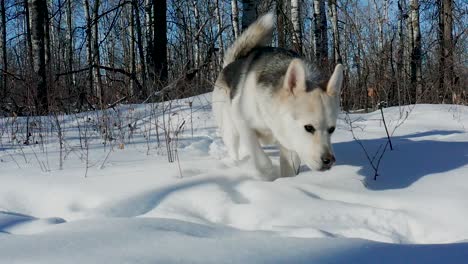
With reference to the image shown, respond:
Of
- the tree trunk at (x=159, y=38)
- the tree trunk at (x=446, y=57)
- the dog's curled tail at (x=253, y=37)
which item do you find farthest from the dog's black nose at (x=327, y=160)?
the tree trunk at (x=159, y=38)

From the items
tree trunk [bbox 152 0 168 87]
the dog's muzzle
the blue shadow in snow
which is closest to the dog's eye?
the dog's muzzle

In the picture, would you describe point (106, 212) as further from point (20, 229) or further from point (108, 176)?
point (108, 176)

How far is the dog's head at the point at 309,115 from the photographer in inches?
110

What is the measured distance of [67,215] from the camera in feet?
7.55

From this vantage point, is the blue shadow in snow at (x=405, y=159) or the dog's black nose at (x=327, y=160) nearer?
the dog's black nose at (x=327, y=160)

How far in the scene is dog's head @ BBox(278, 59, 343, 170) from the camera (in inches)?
110

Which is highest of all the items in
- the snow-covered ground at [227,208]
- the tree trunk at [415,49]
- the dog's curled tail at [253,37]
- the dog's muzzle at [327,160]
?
the tree trunk at [415,49]

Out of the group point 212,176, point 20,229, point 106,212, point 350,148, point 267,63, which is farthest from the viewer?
point 350,148

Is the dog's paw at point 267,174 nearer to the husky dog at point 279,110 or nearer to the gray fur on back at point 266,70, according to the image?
the husky dog at point 279,110

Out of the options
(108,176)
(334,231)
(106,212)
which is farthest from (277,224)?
(108,176)

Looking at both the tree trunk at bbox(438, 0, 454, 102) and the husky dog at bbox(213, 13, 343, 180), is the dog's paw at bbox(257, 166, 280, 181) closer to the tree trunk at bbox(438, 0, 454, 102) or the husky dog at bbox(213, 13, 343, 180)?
the husky dog at bbox(213, 13, 343, 180)

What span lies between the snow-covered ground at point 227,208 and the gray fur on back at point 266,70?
62 cm

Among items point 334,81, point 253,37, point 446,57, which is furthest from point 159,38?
point 334,81

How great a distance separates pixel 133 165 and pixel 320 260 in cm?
218
